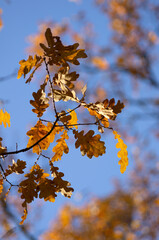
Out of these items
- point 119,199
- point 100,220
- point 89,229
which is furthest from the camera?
point 119,199

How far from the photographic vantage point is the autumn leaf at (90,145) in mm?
1089

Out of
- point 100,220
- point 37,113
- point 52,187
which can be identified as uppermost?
point 100,220

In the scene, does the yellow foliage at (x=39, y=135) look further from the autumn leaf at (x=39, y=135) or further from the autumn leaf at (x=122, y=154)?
the autumn leaf at (x=122, y=154)

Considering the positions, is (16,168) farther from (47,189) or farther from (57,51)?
(57,51)

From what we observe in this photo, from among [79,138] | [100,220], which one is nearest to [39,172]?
[79,138]

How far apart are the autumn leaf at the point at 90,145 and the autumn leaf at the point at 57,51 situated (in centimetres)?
31

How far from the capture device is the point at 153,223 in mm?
10328

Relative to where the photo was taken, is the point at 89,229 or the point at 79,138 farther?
the point at 89,229

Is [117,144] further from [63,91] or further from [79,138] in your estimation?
[63,91]

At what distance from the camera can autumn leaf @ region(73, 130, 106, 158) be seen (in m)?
1.09

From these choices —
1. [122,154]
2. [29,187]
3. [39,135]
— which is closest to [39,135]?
[39,135]

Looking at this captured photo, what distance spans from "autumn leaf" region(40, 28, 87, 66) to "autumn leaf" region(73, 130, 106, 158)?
309 millimetres

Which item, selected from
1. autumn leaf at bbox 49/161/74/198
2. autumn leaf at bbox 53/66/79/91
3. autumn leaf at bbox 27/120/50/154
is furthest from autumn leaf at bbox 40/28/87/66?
autumn leaf at bbox 49/161/74/198

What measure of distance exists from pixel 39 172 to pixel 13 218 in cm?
370
